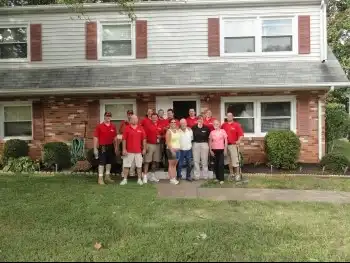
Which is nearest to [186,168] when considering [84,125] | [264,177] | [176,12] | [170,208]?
[264,177]

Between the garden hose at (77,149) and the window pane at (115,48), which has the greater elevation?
the window pane at (115,48)

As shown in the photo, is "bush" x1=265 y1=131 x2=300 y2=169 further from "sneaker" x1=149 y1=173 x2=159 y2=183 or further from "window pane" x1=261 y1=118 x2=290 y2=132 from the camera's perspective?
"sneaker" x1=149 y1=173 x2=159 y2=183

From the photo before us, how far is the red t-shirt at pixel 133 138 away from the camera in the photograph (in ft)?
→ 30.2

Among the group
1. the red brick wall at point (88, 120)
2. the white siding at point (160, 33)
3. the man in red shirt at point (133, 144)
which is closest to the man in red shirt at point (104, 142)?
the man in red shirt at point (133, 144)

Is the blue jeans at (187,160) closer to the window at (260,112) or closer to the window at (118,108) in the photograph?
the window at (260,112)

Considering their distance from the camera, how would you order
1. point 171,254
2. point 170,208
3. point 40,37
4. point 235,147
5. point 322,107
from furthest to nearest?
point 40,37 → point 322,107 → point 235,147 → point 170,208 → point 171,254

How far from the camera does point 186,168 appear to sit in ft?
33.0

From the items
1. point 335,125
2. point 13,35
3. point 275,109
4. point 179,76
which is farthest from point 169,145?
point 13,35

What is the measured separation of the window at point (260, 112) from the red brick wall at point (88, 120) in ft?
0.74

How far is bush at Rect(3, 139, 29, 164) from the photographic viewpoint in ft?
40.4

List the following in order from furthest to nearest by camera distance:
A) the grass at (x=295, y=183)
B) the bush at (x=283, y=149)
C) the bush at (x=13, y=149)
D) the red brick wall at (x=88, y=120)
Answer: the red brick wall at (x=88, y=120)
the bush at (x=13, y=149)
the bush at (x=283, y=149)
the grass at (x=295, y=183)

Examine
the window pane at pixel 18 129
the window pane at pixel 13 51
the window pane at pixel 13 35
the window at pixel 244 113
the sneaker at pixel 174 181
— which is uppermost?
the window pane at pixel 13 35

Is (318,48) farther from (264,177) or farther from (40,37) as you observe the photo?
(40,37)

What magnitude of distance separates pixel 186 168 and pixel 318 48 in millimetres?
6538
